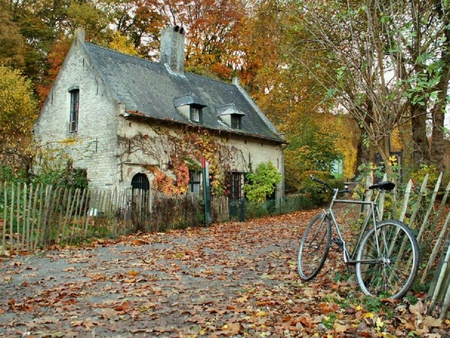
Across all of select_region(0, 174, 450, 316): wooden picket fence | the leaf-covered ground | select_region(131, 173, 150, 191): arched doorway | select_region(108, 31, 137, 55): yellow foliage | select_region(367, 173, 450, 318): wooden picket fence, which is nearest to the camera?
the leaf-covered ground

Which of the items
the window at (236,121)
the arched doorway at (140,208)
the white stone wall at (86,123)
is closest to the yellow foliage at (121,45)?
the white stone wall at (86,123)

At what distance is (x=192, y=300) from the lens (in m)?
5.09

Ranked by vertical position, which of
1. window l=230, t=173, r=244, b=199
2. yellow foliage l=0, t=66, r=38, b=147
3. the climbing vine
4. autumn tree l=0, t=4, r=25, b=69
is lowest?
window l=230, t=173, r=244, b=199

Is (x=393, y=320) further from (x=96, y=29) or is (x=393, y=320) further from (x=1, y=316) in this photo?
(x=96, y=29)

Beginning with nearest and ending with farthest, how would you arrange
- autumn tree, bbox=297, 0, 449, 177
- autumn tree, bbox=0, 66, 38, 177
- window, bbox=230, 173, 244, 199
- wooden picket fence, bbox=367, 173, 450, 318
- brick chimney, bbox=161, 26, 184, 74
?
wooden picket fence, bbox=367, 173, 450, 318 → autumn tree, bbox=297, 0, 449, 177 → autumn tree, bbox=0, 66, 38, 177 → window, bbox=230, 173, 244, 199 → brick chimney, bbox=161, 26, 184, 74

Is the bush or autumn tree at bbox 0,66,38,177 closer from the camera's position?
autumn tree at bbox 0,66,38,177

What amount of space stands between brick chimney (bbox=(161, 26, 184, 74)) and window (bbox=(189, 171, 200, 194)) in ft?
20.6

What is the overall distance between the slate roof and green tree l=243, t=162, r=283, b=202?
1815 millimetres

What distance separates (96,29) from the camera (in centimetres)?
3088

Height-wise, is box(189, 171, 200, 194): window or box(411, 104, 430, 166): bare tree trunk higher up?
box(411, 104, 430, 166): bare tree trunk

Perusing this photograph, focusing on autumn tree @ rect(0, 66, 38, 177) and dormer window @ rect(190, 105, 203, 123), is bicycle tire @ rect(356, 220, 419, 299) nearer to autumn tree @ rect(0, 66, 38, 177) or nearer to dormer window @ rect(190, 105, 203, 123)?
dormer window @ rect(190, 105, 203, 123)

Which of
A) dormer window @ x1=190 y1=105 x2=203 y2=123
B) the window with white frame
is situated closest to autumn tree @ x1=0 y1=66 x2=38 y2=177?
dormer window @ x1=190 y1=105 x2=203 y2=123

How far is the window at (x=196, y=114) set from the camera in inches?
732

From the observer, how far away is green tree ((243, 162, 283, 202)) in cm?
2066
